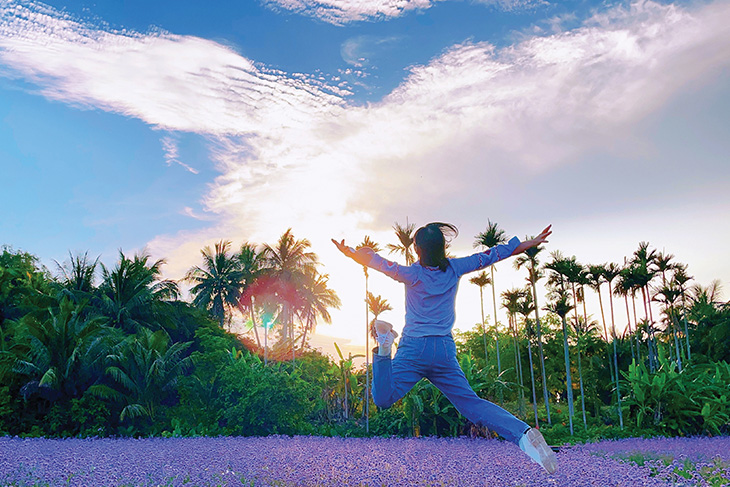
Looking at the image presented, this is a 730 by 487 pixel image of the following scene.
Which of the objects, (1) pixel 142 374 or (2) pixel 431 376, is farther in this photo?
(1) pixel 142 374

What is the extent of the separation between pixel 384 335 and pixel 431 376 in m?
0.74

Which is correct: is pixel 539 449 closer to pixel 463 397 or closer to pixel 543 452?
pixel 543 452

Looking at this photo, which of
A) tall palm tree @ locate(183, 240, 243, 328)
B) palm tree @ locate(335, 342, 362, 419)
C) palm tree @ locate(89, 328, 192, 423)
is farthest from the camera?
tall palm tree @ locate(183, 240, 243, 328)

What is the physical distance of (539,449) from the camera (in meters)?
5.03

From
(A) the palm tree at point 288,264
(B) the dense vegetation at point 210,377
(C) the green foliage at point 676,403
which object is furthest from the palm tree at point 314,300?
(C) the green foliage at point 676,403

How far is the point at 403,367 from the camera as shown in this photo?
511 cm

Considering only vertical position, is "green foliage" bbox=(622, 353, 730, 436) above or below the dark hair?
below

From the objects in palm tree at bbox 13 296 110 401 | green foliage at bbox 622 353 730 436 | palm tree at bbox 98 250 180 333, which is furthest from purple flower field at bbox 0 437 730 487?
palm tree at bbox 98 250 180 333

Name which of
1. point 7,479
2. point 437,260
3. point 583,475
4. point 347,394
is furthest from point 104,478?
point 347,394

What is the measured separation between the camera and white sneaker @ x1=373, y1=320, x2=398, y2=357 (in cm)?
491

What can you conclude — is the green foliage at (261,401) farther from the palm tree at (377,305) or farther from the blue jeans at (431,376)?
the blue jeans at (431,376)

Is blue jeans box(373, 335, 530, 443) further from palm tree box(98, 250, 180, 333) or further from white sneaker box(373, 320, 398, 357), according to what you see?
palm tree box(98, 250, 180, 333)

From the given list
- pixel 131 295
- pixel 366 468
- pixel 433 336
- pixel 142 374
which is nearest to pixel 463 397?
pixel 433 336

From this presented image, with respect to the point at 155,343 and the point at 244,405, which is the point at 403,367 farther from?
the point at 155,343
